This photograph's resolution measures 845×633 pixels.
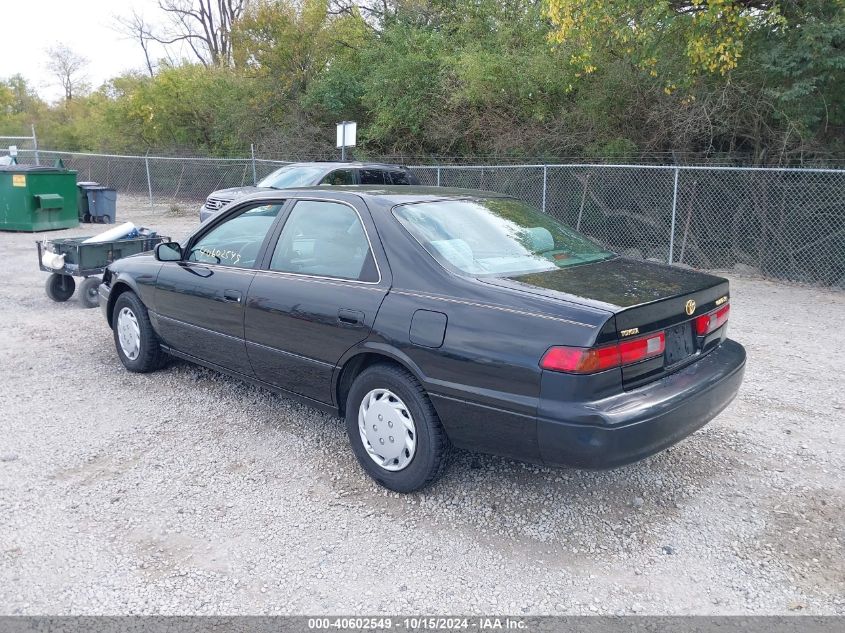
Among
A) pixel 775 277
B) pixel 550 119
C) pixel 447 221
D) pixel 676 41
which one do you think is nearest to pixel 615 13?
pixel 676 41

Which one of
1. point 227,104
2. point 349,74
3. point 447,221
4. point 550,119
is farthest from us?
point 227,104

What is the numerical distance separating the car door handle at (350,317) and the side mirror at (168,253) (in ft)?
6.23

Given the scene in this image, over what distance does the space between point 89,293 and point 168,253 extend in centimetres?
394

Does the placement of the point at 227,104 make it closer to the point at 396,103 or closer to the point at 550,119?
the point at 396,103

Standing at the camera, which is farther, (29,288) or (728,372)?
(29,288)

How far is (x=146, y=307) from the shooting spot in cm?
545

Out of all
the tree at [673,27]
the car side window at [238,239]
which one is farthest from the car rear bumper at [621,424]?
the tree at [673,27]

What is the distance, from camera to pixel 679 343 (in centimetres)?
354

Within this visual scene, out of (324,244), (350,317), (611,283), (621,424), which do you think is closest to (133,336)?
(324,244)

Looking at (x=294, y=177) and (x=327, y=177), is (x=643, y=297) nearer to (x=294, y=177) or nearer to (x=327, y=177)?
(x=327, y=177)

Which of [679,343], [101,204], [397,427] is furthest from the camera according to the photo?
[101,204]

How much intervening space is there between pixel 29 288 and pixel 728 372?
9.22 metres

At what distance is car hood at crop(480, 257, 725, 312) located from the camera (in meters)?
3.28

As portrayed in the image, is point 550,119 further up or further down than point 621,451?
further up
